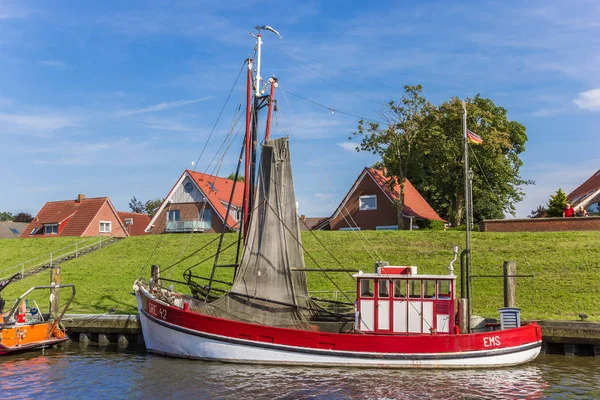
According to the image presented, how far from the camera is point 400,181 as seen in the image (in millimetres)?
49500

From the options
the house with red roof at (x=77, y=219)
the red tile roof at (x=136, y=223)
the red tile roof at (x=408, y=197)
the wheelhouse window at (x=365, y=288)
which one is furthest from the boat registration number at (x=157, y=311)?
the red tile roof at (x=136, y=223)

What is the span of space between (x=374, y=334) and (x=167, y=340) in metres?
7.63

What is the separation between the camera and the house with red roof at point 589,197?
50.9 m

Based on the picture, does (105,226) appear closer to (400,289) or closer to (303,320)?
(303,320)

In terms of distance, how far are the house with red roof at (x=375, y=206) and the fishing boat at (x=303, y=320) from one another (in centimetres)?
2865

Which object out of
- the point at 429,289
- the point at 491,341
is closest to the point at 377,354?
the point at 429,289

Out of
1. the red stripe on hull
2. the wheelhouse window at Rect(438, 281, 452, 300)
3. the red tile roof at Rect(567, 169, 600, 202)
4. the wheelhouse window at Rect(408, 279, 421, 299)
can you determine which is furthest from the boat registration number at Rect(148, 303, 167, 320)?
the red tile roof at Rect(567, 169, 600, 202)

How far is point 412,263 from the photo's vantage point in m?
35.0

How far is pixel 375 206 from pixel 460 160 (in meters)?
8.37

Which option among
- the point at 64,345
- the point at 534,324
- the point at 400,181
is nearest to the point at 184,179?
the point at 400,181

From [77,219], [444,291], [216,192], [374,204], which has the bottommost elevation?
[444,291]

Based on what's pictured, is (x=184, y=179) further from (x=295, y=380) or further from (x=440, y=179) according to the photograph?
(x=295, y=380)

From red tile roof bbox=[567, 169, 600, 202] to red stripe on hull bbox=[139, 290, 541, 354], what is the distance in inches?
1480

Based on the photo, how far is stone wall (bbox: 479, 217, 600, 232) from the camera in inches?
→ 1535
